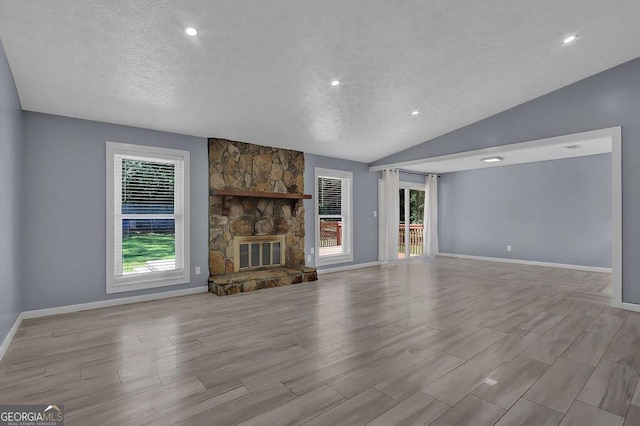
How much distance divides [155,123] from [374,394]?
4.20 meters

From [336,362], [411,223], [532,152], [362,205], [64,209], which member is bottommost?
[336,362]

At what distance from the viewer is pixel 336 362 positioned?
2.54m

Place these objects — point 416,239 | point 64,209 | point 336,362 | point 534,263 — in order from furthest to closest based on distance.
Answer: point 416,239 → point 534,263 → point 64,209 → point 336,362

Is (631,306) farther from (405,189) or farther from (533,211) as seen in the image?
(405,189)

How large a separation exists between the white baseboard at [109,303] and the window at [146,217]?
134 mm

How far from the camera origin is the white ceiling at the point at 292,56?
2596 millimetres

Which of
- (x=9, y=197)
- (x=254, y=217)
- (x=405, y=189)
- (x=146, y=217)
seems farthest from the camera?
(x=405, y=189)

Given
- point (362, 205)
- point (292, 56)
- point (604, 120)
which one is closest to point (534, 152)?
point (604, 120)

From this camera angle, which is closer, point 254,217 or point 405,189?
point 254,217

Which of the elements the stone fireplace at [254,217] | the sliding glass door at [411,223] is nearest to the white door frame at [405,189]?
the sliding glass door at [411,223]

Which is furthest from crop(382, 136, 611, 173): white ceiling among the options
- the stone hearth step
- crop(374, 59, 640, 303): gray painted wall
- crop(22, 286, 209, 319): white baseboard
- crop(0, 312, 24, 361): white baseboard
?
crop(0, 312, 24, 361): white baseboard

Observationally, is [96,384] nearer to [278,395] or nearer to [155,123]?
[278,395]

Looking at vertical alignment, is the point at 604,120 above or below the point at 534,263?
above

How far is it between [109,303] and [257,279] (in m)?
1.96
